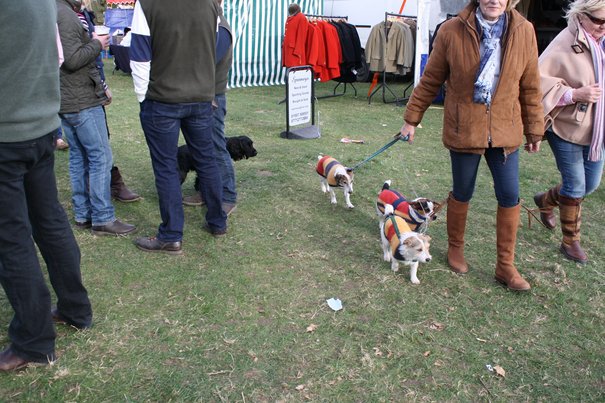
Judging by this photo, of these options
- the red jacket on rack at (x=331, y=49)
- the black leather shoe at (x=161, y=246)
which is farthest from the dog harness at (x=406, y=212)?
the red jacket on rack at (x=331, y=49)

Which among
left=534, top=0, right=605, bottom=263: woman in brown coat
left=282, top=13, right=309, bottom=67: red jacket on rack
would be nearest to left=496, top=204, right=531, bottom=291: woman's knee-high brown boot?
left=534, top=0, right=605, bottom=263: woman in brown coat

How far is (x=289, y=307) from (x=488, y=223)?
219cm

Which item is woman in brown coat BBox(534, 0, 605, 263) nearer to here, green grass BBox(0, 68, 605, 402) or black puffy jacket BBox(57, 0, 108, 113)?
green grass BBox(0, 68, 605, 402)

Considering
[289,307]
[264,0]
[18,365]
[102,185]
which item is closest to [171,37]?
[102,185]

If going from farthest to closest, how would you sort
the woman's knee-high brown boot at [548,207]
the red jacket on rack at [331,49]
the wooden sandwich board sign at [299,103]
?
the red jacket on rack at [331,49], the wooden sandwich board sign at [299,103], the woman's knee-high brown boot at [548,207]

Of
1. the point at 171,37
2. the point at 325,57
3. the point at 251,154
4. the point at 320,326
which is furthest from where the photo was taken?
the point at 325,57

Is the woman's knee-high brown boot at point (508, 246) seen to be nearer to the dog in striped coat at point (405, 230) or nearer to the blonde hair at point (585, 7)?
the dog in striped coat at point (405, 230)

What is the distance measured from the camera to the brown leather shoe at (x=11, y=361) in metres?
2.36

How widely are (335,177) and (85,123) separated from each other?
2.07m

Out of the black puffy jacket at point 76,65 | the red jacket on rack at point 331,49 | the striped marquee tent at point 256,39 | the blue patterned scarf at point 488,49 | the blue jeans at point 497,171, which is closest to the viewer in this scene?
the blue patterned scarf at point 488,49

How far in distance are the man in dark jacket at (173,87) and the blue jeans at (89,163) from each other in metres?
0.46

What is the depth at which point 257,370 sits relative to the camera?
99.3 inches

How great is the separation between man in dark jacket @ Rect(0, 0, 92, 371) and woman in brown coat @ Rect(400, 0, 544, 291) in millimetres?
2158

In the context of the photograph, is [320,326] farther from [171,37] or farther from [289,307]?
[171,37]
